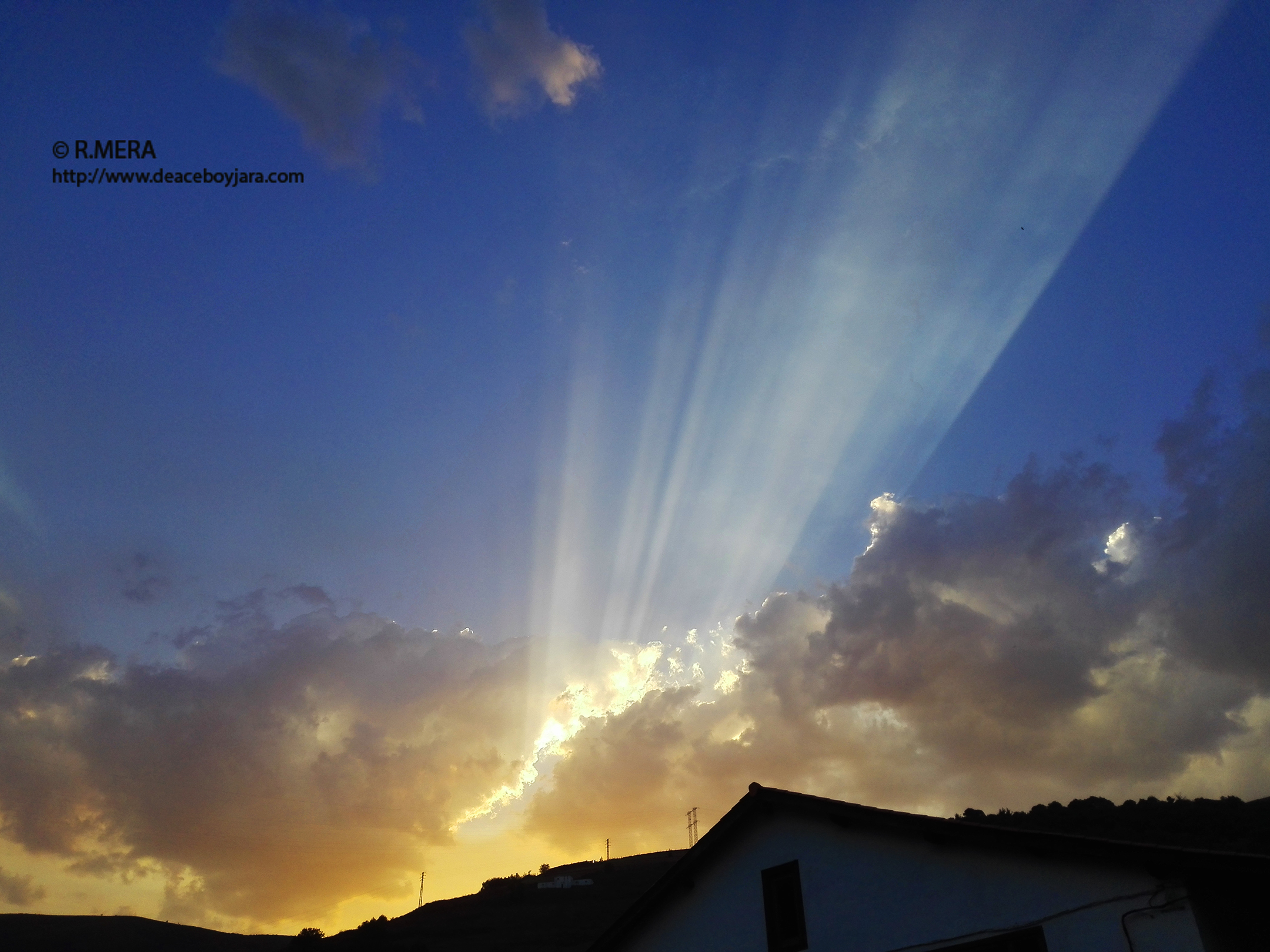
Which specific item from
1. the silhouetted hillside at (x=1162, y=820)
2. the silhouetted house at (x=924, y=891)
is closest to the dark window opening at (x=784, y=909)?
the silhouetted house at (x=924, y=891)

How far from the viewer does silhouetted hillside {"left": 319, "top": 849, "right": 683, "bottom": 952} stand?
6538cm

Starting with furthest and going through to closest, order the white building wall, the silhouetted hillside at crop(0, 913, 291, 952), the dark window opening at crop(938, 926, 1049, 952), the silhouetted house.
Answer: the silhouetted hillside at crop(0, 913, 291, 952)
the dark window opening at crop(938, 926, 1049, 952)
the white building wall
the silhouetted house

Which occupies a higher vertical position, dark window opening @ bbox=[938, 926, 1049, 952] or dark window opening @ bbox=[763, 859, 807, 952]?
dark window opening @ bbox=[763, 859, 807, 952]

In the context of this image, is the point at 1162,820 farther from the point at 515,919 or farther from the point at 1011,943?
the point at 515,919

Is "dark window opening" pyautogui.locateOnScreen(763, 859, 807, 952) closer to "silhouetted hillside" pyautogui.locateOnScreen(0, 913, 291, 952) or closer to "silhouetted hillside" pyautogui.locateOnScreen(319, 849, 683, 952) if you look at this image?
"silhouetted hillside" pyautogui.locateOnScreen(319, 849, 683, 952)

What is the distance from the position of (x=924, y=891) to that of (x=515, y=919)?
71.2 meters

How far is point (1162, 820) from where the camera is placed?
1738 inches

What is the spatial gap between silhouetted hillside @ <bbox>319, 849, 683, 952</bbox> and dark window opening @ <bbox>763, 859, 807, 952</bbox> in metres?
45.9

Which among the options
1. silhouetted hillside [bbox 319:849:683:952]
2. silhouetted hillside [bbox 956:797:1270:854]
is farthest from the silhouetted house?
silhouetted hillside [bbox 319:849:683:952]

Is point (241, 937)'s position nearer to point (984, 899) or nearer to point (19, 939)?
point (19, 939)

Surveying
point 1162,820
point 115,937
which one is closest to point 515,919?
point 115,937

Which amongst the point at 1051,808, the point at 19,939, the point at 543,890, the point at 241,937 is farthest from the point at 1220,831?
the point at 19,939

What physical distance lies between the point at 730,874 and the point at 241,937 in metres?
99.6

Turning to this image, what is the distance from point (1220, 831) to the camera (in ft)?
127
